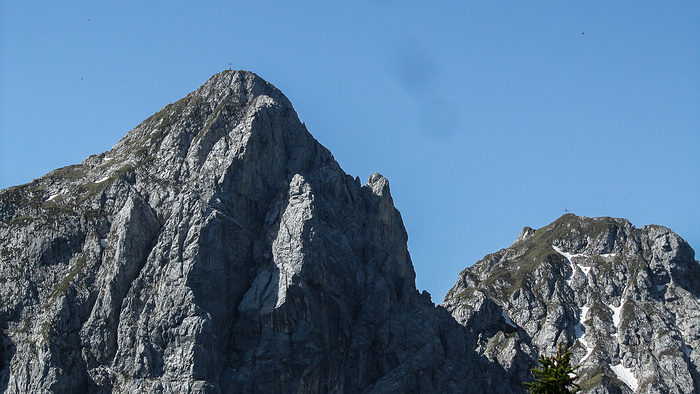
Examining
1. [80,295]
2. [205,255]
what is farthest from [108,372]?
[205,255]

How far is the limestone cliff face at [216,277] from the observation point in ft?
440

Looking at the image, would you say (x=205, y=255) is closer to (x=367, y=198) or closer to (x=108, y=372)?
(x=108, y=372)

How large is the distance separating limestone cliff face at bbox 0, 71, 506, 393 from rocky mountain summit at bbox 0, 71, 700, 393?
0.88ft

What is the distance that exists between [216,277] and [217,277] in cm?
19

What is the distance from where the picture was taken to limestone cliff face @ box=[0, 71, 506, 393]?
134250 millimetres

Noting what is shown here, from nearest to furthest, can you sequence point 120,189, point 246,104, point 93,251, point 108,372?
point 108,372, point 93,251, point 120,189, point 246,104

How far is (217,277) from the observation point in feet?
464

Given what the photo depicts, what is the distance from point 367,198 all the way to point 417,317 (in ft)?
102

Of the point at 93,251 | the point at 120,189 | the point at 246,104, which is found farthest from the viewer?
the point at 246,104

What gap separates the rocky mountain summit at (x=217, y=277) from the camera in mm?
134250

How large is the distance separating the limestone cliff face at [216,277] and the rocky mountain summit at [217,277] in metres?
0.27

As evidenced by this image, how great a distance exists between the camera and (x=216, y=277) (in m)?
141

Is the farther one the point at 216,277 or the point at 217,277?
the point at 217,277

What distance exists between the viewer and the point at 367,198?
A: 597ft
